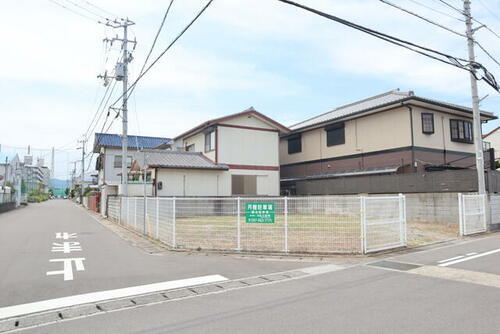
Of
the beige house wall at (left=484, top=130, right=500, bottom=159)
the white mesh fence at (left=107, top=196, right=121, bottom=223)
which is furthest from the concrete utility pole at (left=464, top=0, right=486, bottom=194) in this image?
the beige house wall at (left=484, top=130, right=500, bottom=159)

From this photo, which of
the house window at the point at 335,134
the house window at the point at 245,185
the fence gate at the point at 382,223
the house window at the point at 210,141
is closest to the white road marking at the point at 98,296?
the fence gate at the point at 382,223

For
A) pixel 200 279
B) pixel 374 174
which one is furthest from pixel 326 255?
pixel 374 174

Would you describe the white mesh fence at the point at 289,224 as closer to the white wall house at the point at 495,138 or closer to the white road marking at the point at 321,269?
the white road marking at the point at 321,269

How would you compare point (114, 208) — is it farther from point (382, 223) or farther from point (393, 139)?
point (393, 139)

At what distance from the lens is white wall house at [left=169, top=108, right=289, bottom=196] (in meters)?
21.7

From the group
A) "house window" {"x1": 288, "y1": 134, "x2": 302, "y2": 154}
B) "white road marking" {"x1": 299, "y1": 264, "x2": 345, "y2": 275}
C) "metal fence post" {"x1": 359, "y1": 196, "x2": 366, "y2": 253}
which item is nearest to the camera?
"white road marking" {"x1": 299, "y1": 264, "x2": 345, "y2": 275}

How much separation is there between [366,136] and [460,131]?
5.90 meters

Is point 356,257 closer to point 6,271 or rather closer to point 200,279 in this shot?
point 200,279

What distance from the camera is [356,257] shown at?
8.21m

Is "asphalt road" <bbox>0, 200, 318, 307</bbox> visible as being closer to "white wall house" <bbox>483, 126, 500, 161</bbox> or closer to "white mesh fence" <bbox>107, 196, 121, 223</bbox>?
"white mesh fence" <bbox>107, 196, 121, 223</bbox>

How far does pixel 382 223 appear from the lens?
8.70 m

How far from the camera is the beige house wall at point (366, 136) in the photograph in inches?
768

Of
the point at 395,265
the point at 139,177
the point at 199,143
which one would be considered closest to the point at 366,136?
the point at 199,143

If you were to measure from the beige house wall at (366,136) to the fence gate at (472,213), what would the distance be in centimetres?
618
